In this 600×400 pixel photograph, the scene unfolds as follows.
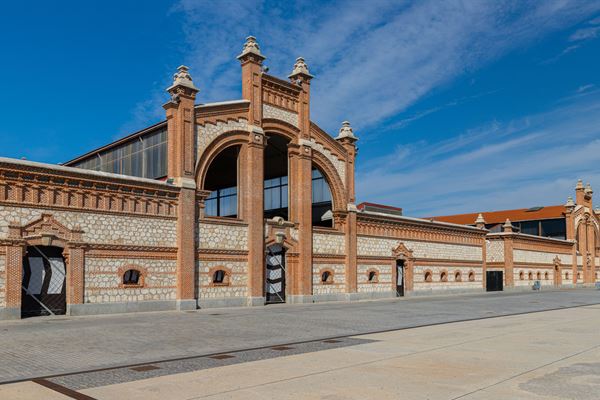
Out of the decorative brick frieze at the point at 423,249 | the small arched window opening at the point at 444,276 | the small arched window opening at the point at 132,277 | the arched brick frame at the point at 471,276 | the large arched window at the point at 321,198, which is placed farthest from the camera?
the arched brick frame at the point at 471,276

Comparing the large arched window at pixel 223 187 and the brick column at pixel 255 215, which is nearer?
the brick column at pixel 255 215

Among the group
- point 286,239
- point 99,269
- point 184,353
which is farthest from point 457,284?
point 184,353

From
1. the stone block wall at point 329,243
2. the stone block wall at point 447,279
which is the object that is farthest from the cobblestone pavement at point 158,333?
the stone block wall at point 447,279

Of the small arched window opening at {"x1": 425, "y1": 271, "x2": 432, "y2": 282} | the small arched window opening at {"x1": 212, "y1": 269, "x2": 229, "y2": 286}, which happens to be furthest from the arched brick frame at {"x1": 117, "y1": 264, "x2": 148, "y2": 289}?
the small arched window opening at {"x1": 425, "y1": 271, "x2": 432, "y2": 282}

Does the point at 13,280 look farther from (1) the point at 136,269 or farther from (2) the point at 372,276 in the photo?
(2) the point at 372,276

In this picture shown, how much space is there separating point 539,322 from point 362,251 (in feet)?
55.1

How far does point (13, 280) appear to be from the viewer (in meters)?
19.6

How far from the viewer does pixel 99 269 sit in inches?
868

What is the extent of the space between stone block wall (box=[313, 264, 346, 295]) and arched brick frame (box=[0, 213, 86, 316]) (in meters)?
13.9

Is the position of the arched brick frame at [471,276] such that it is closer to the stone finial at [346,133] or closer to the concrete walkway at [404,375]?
the stone finial at [346,133]

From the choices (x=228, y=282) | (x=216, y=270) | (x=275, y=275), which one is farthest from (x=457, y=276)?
(x=216, y=270)

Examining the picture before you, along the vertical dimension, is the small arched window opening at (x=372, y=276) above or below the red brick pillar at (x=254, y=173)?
below

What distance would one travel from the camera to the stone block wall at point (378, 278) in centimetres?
3459

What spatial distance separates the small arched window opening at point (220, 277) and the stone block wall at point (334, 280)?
6473 millimetres
